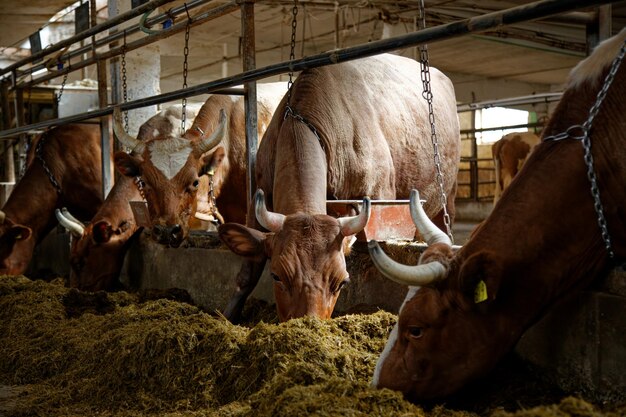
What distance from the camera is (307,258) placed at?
454 centimetres

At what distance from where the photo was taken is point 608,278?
333cm

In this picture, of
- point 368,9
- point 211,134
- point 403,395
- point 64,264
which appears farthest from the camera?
point 368,9

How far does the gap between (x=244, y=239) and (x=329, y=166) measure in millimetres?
1032

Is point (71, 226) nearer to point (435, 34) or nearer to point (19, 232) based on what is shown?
point (19, 232)

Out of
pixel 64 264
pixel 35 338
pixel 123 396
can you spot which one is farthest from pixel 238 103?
pixel 123 396

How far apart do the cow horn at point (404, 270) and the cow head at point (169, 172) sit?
381 centimetres

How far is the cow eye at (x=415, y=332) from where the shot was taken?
3324 mm

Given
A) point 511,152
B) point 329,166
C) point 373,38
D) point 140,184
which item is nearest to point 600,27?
point 329,166

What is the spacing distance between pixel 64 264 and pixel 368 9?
6822 millimetres

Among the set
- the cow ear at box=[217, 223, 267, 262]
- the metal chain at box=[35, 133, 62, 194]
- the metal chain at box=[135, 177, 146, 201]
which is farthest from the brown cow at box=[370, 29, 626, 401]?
the metal chain at box=[35, 133, 62, 194]

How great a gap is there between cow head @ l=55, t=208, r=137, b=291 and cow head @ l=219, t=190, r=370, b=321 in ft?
10.9

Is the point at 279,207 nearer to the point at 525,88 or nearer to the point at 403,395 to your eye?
the point at 403,395

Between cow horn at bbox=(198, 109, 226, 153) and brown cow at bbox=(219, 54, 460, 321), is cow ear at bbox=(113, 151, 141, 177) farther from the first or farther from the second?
brown cow at bbox=(219, 54, 460, 321)

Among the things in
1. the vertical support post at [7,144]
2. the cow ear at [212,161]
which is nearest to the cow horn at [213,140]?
the cow ear at [212,161]
